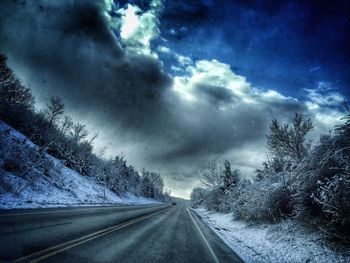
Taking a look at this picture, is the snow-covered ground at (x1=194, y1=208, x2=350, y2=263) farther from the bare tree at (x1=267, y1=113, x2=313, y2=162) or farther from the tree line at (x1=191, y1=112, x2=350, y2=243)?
the bare tree at (x1=267, y1=113, x2=313, y2=162)

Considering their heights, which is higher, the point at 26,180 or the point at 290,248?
the point at 26,180

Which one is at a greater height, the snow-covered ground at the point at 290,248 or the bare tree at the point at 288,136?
the bare tree at the point at 288,136

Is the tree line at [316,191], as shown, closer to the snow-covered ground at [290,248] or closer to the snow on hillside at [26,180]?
the snow-covered ground at [290,248]

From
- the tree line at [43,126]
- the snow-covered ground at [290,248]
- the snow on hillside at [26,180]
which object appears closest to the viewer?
the snow-covered ground at [290,248]

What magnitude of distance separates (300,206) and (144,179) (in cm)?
9117

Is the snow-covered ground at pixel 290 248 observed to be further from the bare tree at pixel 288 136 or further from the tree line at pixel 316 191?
the bare tree at pixel 288 136

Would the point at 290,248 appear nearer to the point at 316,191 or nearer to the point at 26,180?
the point at 316,191

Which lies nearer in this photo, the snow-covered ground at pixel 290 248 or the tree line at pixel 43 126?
the snow-covered ground at pixel 290 248

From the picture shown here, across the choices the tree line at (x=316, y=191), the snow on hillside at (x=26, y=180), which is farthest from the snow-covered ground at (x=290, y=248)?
the snow on hillside at (x=26, y=180)

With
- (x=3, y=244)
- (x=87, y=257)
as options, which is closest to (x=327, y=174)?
(x=87, y=257)

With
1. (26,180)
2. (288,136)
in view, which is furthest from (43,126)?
(288,136)

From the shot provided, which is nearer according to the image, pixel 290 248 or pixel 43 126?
pixel 290 248

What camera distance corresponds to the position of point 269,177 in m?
13.9

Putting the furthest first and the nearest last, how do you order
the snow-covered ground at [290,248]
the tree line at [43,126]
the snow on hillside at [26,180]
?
the tree line at [43,126] → the snow on hillside at [26,180] → the snow-covered ground at [290,248]
